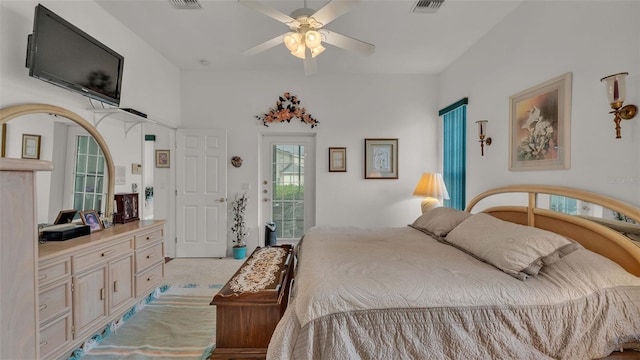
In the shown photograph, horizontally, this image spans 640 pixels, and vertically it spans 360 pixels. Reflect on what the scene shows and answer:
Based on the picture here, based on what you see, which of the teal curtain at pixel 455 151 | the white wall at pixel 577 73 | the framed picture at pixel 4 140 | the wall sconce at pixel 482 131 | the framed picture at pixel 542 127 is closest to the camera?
the white wall at pixel 577 73

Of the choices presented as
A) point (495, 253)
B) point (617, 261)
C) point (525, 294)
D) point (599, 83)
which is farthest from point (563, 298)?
point (599, 83)

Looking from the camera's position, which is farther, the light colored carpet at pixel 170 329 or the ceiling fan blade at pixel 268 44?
the ceiling fan blade at pixel 268 44

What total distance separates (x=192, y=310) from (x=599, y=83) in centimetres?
356

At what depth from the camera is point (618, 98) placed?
157 centimetres

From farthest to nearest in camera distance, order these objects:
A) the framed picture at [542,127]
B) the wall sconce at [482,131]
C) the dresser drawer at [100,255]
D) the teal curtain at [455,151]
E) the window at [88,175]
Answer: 1. the teal curtain at [455,151]
2. the wall sconce at [482,131]
3. the window at [88,175]
4. the framed picture at [542,127]
5. the dresser drawer at [100,255]

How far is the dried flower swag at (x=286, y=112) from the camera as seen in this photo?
4.14m

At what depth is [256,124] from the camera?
419 centimetres

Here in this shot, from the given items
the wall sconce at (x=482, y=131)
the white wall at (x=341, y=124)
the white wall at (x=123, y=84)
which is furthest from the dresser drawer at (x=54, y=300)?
the wall sconce at (x=482, y=131)

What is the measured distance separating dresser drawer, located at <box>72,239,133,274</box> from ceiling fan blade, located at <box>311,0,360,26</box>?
7.53 feet

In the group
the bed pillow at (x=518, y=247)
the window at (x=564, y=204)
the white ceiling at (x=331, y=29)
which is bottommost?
the bed pillow at (x=518, y=247)

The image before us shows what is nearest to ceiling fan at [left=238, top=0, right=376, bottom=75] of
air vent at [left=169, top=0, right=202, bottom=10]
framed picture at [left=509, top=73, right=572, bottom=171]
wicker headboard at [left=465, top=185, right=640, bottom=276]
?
air vent at [left=169, top=0, right=202, bottom=10]

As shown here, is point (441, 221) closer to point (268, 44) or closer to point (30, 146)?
point (268, 44)

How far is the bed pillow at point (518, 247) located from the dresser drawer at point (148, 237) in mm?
2733

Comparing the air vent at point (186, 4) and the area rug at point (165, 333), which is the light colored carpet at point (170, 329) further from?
the air vent at point (186, 4)
